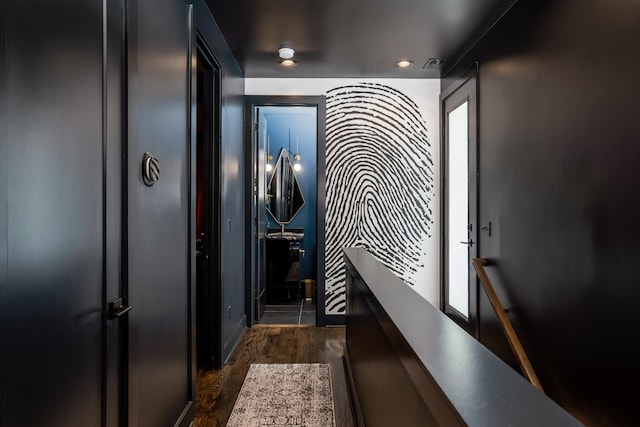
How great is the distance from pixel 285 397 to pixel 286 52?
2641 mm

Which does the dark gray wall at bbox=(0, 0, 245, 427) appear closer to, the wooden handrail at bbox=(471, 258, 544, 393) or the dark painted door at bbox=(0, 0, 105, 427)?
the dark painted door at bbox=(0, 0, 105, 427)

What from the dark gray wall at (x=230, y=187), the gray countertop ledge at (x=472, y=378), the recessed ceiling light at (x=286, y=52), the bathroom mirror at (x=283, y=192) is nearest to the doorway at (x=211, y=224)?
the dark gray wall at (x=230, y=187)

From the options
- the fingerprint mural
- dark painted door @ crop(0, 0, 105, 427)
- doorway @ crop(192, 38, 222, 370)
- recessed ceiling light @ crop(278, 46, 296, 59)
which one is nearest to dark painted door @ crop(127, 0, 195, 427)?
dark painted door @ crop(0, 0, 105, 427)

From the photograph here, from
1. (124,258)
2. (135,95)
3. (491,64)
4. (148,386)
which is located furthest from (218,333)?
(491,64)

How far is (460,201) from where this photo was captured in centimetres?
384

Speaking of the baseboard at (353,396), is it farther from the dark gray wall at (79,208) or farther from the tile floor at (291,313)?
the tile floor at (291,313)

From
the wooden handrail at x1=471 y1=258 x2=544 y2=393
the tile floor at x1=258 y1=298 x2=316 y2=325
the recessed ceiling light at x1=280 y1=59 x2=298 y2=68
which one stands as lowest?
the tile floor at x1=258 y1=298 x2=316 y2=325

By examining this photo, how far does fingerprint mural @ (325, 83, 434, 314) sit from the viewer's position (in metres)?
4.23

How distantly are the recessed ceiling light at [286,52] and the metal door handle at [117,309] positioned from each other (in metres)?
2.59

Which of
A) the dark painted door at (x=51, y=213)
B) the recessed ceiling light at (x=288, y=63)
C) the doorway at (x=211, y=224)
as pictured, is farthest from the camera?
the recessed ceiling light at (x=288, y=63)

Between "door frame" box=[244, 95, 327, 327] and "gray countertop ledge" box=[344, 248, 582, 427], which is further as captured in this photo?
"door frame" box=[244, 95, 327, 327]

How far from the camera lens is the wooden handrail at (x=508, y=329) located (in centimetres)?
229

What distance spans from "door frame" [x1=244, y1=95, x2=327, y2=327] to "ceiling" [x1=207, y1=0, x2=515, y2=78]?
310mm

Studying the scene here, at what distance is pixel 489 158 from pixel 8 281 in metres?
2.94
